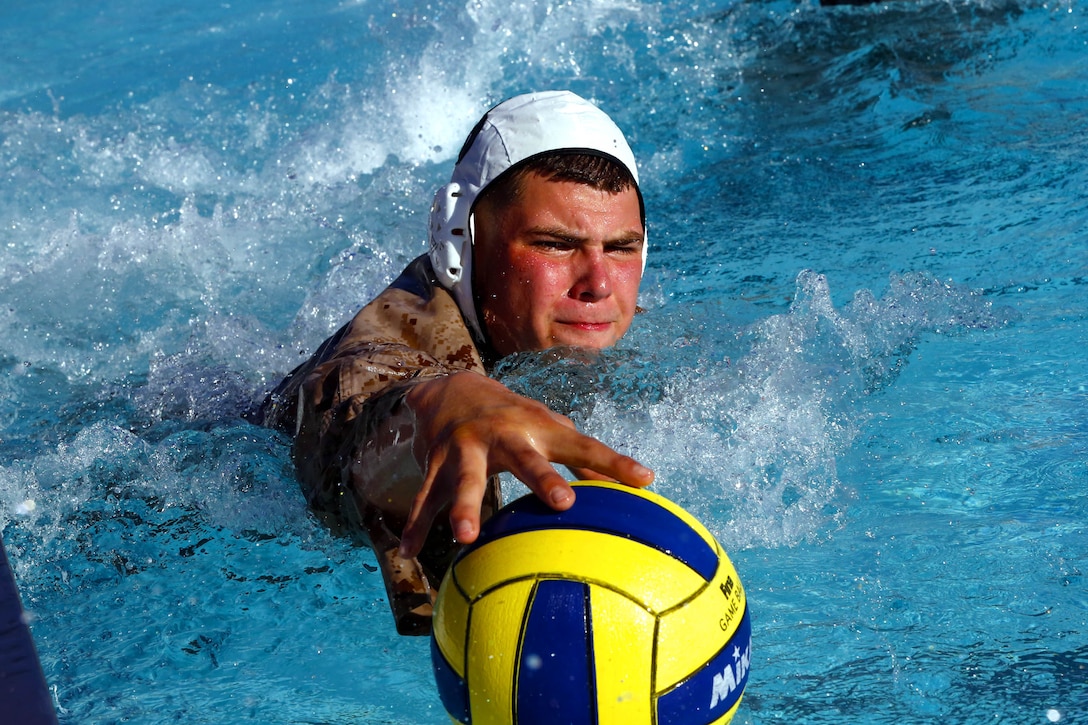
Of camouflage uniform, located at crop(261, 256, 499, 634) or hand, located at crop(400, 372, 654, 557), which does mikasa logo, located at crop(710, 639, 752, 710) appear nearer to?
hand, located at crop(400, 372, 654, 557)

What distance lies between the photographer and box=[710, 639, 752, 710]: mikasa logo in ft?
6.73

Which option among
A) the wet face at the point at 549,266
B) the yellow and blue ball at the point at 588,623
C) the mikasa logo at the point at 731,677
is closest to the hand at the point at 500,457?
the yellow and blue ball at the point at 588,623

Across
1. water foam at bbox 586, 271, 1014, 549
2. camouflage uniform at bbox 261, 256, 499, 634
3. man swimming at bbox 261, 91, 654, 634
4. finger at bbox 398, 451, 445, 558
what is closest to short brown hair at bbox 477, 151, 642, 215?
man swimming at bbox 261, 91, 654, 634

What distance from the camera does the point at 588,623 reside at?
1947 millimetres

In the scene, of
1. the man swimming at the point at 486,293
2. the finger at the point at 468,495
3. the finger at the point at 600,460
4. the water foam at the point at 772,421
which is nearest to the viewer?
the finger at the point at 468,495

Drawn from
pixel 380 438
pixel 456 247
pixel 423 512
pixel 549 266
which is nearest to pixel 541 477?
pixel 423 512

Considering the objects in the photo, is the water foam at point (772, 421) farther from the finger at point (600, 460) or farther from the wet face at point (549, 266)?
the finger at point (600, 460)

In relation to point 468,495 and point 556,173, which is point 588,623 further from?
point 556,173

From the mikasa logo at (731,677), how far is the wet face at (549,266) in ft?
4.85

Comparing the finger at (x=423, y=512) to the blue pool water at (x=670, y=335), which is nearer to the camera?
the finger at (x=423, y=512)

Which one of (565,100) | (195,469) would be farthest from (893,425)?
(195,469)

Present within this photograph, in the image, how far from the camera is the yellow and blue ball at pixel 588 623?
1943 mm

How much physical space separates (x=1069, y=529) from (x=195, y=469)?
263cm

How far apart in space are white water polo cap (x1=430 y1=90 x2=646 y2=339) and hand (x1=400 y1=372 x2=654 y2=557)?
1512 mm
